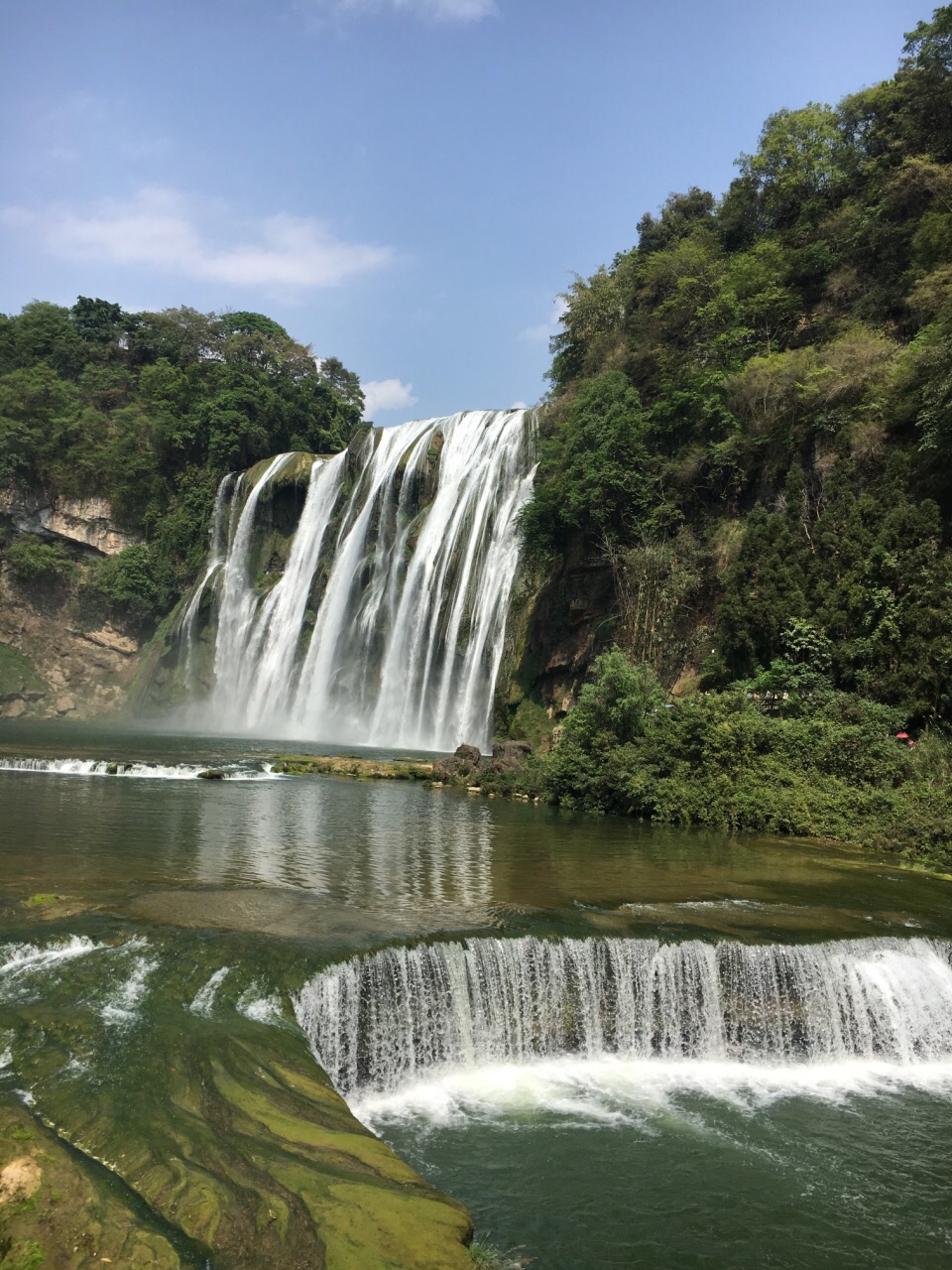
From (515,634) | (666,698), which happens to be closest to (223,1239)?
(666,698)

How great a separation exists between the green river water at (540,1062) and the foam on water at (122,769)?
6959 millimetres

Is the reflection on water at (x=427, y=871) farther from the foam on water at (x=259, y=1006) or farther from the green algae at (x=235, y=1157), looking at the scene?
Result: the green algae at (x=235, y=1157)

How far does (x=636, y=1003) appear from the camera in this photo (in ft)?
26.1

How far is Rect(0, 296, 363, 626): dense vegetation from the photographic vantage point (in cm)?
4797

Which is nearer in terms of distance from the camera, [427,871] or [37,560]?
[427,871]

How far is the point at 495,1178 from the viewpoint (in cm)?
560

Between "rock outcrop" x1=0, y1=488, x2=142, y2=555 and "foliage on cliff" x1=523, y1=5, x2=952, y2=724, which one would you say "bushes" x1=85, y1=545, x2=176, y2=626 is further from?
"foliage on cliff" x1=523, y1=5, x2=952, y2=724

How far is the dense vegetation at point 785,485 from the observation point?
49.6 ft

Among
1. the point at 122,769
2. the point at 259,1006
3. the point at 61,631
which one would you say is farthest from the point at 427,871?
the point at 61,631

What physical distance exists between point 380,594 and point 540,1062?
2806cm

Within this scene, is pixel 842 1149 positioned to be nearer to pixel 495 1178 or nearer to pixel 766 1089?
pixel 766 1089

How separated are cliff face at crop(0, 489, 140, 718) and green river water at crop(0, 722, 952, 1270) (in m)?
37.3

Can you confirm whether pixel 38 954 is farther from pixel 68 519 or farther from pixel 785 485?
pixel 68 519

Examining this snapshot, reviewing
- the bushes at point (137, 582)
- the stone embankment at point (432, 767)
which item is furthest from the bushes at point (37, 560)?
the stone embankment at point (432, 767)
